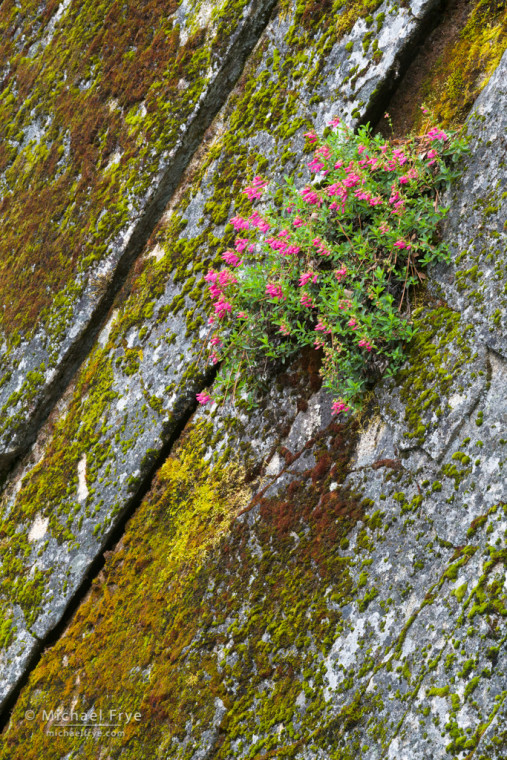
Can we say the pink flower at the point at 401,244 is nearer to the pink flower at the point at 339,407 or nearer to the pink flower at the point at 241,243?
the pink flower at the point at 339,407

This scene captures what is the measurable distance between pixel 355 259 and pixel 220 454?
173 cm

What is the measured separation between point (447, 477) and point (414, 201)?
5.43 feet

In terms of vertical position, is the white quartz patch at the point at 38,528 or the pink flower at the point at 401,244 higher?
the pink flower at the point at 401,244

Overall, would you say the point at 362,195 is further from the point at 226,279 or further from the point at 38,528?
the point at 38,528

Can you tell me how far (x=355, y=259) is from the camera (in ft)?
12.5

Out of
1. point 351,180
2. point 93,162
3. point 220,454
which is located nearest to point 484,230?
point 351,180

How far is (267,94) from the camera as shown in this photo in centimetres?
537

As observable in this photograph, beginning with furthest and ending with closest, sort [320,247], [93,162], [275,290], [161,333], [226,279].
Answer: [93,162]
[161,333]
[226,279]
[275,290]
[320,247]

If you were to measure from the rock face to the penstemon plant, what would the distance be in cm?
16

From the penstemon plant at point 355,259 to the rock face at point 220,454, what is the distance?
165 millimetres

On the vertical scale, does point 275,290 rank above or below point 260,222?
below

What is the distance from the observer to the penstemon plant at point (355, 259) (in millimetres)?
3635

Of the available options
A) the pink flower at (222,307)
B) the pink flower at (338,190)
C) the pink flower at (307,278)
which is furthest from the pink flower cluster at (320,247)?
the pink flower at (222,307)

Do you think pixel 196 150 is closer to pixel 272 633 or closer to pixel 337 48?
pixel 337 48
